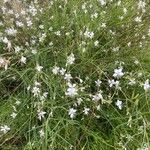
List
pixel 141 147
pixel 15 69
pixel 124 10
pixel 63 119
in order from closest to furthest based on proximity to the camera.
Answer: pixel 141 147 → pixel 63 119 → pixel 15 69 → pixel 124 10

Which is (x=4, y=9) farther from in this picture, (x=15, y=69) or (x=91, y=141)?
(x=91, y=141)

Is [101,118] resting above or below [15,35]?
below

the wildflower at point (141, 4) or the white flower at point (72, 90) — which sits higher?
the wildflower at point (141, 4)

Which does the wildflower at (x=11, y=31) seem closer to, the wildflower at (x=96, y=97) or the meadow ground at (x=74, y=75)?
the meadow ground at (x=74, y=75)

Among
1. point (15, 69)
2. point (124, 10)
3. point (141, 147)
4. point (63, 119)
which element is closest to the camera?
point (141, 147)

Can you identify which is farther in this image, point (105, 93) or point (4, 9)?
point (4, 9)

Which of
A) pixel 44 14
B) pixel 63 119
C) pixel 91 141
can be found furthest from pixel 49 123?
pixel 44 14

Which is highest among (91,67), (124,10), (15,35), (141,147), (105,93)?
(124,10)

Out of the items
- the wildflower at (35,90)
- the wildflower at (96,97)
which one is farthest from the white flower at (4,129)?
the wildflower at (96,97)
